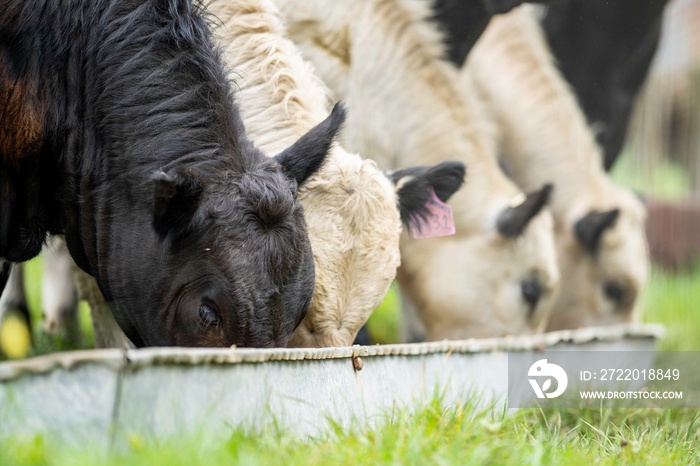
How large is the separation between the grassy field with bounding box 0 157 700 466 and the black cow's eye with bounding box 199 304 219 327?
0.62 metres

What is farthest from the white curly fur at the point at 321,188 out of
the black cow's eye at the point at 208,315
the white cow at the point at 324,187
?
the black cow's eye at the point at 208,315

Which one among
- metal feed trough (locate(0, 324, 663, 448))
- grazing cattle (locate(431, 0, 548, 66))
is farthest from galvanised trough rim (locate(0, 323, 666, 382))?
grazing cattle (locate(431, 0, 548, 66))

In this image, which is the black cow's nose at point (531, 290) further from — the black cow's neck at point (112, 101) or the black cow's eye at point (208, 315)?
the black cow's eye at point (208, 315)

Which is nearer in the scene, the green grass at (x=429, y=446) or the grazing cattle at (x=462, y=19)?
the green grass at (x=429, y=446)

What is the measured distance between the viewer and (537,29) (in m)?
7.52

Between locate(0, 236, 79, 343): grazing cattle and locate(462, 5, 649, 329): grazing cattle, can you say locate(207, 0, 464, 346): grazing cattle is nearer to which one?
locate(0, 236, 79, 343): grazing cattle

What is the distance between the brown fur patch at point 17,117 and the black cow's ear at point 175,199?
2.43 ft

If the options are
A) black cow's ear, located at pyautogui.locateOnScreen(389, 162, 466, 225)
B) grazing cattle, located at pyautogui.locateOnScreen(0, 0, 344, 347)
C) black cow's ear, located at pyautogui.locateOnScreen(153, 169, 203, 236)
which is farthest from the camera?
black cow's ear, located at pyautogui.locateOnScreen(389, 162, 466, 225)

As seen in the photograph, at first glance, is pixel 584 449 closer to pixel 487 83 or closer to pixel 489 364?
pixel 489 364

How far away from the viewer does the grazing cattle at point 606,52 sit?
7473 mm

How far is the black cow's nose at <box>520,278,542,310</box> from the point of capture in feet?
19.8

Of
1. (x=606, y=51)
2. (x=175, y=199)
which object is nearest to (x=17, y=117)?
(x=175, y=199)

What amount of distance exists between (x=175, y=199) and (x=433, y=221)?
2076mm

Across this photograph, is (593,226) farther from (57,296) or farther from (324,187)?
→ (57,296)
